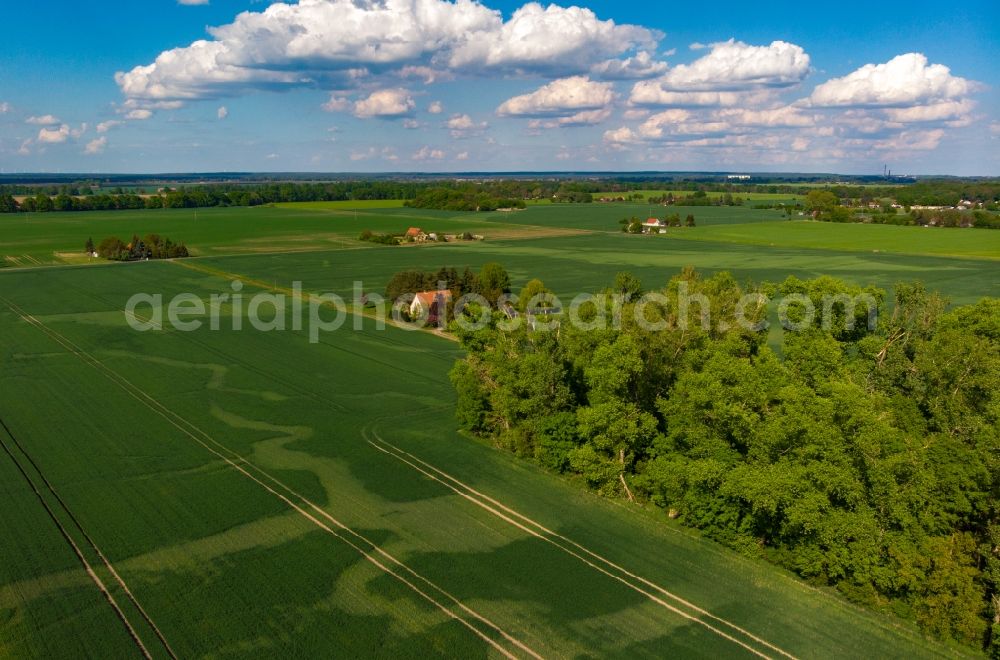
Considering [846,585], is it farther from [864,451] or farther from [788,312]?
[788,312]

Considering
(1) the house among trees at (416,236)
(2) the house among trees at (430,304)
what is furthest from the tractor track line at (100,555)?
(1) the house among trees at (416,236)

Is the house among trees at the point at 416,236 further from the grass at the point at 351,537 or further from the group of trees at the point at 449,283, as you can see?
the grass at the point at 351,537

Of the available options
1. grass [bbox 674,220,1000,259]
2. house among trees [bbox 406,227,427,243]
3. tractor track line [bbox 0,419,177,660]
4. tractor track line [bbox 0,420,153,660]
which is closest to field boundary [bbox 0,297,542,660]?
tractor track line [bbox 0,419,177,660]

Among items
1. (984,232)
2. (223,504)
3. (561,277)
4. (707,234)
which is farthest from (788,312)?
(984,232)

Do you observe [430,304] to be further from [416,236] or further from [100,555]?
[416,236]

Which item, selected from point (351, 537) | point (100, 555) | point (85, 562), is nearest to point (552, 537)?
point (351, 537)

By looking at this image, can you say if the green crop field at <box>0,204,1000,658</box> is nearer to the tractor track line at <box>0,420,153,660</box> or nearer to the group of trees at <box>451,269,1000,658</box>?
the tractor track line at <box>0,420,153,660</box>
